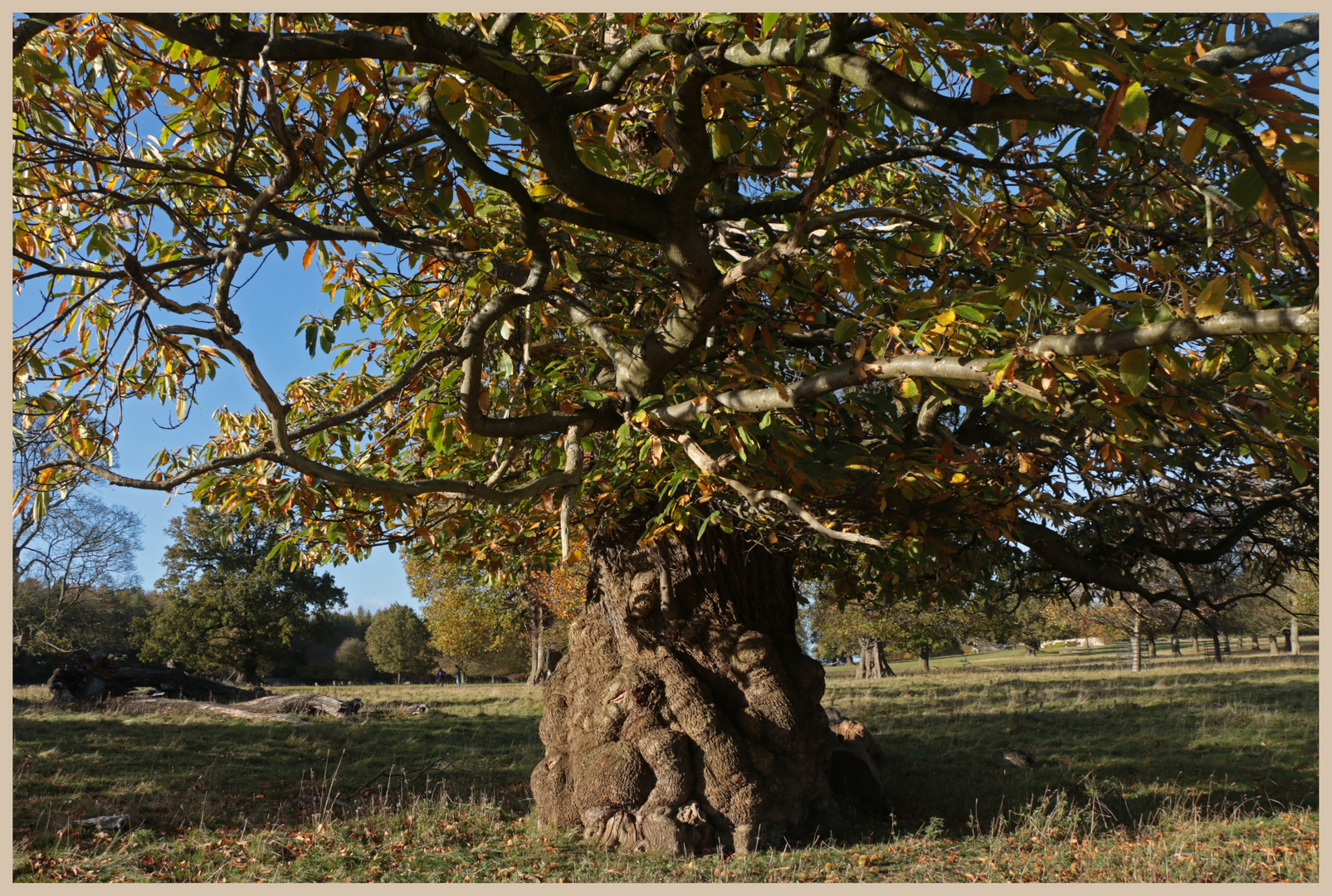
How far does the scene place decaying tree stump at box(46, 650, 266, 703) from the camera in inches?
626

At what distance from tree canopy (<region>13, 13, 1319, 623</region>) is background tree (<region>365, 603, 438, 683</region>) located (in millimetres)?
47348

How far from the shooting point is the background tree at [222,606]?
3055cm

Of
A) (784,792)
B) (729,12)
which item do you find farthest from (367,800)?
(729,12)

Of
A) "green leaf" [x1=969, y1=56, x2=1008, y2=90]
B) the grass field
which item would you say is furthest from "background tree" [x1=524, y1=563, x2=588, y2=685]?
"green leaf" [x1=969, y1=56, x2=1008, y2=90]

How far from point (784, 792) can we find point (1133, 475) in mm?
4585

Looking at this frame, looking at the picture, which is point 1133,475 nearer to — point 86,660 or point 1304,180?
point 1304,180

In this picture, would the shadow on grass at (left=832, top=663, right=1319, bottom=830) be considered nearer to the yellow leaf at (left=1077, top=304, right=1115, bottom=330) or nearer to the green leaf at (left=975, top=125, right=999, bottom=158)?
the yellow leaf at (left=1077, top=304, right=1115, bottom=330)

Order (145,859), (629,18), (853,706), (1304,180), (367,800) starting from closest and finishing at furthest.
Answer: (1304,180) < (629,18) < (145,859) < (367,800) < (853,706)

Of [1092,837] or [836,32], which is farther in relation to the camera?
[1092,837]

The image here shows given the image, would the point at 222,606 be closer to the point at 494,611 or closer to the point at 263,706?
the point at 494,611

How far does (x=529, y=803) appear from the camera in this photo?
8711mm

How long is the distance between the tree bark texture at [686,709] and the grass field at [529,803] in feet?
1.32

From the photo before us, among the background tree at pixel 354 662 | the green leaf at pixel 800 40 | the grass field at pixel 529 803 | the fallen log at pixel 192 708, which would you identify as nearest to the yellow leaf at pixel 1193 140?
the green leaf at pixel 800 40

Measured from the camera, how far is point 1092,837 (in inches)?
262
